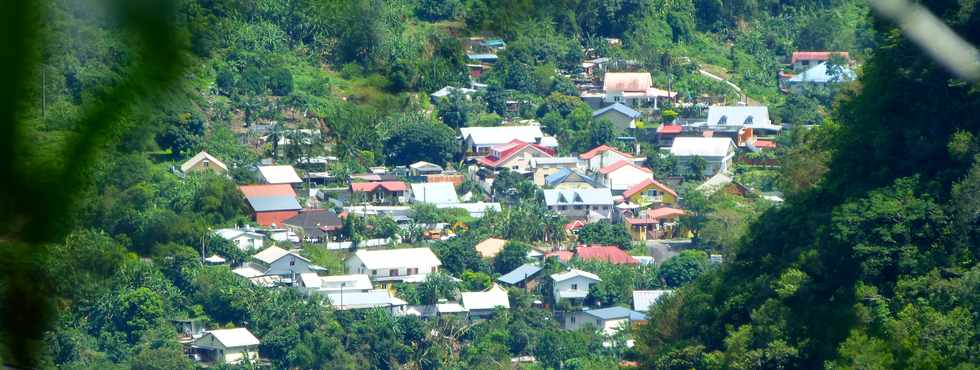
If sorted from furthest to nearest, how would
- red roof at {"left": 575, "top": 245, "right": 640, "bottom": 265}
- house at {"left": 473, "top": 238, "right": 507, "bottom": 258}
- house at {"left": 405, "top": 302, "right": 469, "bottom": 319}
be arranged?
red roof at {"left": 575, "top": 245, "right": 640, "bottom": 265} < house at {"left": 473, "top": 238, "right": 507, "bottom": 258} < house at {"left": 405, "top": 302, "right": 469, "bottom": 319}

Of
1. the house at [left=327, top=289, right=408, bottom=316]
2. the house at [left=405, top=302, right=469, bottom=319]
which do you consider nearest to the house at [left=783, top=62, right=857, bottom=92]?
the house at [left=405, top=302, right=469, bottom=319]

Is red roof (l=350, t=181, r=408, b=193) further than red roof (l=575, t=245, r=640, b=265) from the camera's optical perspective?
Yes

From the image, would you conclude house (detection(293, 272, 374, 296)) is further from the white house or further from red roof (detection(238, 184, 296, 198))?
the white house

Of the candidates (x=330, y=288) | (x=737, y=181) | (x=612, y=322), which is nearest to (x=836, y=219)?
(x=612, y=322)

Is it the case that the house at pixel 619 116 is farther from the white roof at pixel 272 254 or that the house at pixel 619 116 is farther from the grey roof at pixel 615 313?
the white roof at pixel 272 254

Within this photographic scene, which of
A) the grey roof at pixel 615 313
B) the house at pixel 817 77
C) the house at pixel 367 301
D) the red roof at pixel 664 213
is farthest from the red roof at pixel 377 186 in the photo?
the house at pixel 817 77

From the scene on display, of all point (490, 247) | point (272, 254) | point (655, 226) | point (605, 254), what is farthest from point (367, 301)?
point (655, 226)
